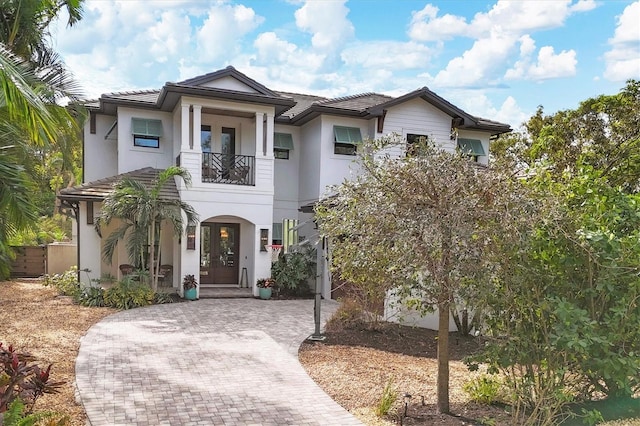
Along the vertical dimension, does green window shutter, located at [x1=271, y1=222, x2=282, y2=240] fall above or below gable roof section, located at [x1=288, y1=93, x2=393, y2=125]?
below

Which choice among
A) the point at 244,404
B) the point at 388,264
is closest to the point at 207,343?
the point at 244,404

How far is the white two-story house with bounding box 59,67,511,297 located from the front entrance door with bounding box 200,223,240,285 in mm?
39

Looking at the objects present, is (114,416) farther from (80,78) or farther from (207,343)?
(80,78)

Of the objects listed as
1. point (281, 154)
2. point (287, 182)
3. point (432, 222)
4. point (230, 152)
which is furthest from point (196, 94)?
point (432, 222)

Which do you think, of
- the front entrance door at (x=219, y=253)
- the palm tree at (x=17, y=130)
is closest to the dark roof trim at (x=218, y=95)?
the front entrance door at (x=219, y=253)

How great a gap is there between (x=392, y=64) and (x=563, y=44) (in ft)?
18.4

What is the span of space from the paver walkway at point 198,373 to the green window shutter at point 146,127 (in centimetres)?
719

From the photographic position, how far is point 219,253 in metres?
17.8

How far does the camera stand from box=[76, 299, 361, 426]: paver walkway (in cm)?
603

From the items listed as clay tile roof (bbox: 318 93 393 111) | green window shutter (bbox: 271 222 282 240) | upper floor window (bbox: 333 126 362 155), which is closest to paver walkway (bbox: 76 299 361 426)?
green window shutter (bbox: 271 222 282 240)

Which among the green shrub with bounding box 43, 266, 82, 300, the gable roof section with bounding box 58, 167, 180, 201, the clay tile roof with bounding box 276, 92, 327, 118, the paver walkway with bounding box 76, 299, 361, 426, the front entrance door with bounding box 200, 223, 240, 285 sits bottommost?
the paver walkway with bounding box 76, 299, 361, 426

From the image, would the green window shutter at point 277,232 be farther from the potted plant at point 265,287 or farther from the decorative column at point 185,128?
the decorative column at point 185,128

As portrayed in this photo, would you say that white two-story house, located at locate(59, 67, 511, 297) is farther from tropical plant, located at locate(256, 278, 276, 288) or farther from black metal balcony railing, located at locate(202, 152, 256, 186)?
tropical plant, located at locate(256, 278, 276, 288)

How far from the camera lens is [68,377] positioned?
23.9ft
